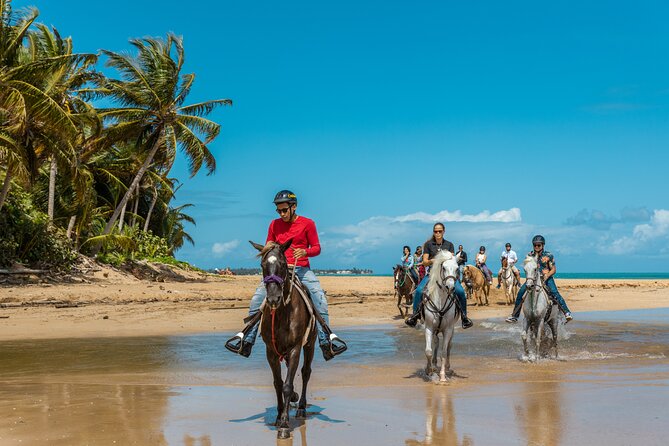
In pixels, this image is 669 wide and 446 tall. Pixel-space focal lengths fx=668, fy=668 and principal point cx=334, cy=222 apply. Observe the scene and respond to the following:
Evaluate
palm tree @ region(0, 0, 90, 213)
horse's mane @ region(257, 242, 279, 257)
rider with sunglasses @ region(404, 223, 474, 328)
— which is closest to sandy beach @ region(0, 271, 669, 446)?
rider with sunglasses @ region(404, 223, 474, 328)

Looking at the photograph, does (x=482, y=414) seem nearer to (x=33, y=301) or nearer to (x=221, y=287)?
(x=33, y=301)

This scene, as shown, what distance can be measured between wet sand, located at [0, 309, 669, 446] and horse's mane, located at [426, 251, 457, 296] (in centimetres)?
141

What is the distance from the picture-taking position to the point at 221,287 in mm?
31922

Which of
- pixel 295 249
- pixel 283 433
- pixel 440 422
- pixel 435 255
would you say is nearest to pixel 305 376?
pixel 283 433

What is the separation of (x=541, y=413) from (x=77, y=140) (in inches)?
1028

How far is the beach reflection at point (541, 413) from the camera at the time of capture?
670cm

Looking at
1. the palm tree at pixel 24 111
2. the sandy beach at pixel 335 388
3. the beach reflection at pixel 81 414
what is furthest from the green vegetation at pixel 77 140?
the beach reflection at pixel 81 414

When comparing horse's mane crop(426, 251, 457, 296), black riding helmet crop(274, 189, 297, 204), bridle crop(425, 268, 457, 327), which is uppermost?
black riding helmet crop(274, 189, 297, 204)

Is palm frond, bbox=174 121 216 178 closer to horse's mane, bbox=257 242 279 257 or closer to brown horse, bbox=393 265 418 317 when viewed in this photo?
brown horse, bbox=393 265 418 317

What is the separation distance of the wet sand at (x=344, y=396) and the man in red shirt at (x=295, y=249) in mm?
840

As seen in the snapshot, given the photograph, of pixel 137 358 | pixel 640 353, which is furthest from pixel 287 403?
pixel 640 353

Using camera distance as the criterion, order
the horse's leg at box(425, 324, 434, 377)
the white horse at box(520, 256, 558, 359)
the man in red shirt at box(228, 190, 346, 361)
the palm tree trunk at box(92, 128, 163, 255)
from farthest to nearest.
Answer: the palm tree trunk at box(92, 128, 163, 255) < the white horse at box(520, 256, 558, 359) < the horse's leg at box(425, 324, 434, 377) < the man in red shirt at box(228, 190, 346, 361)

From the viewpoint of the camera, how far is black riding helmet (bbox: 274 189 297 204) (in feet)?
25.3

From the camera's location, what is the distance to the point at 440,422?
7316 millimetres
